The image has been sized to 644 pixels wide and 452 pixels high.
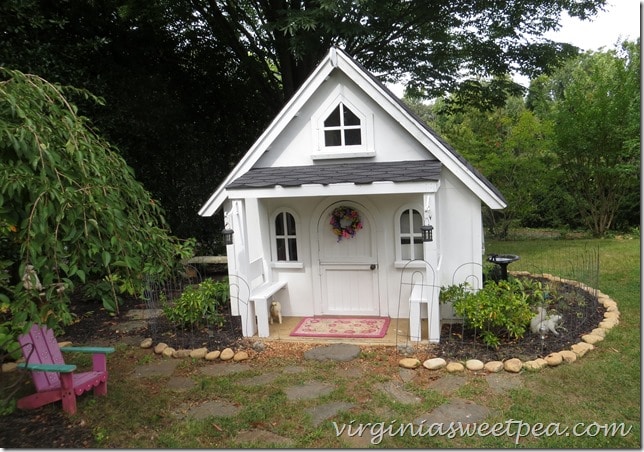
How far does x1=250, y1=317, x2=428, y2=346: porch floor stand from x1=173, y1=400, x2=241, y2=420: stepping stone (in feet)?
6.69

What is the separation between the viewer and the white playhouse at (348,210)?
23.4 ft

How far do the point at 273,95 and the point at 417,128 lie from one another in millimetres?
8695

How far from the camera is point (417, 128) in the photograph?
722 centimetres

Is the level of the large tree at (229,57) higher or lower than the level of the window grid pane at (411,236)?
higher

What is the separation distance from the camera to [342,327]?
7.65 meters

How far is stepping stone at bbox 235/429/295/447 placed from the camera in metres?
4.45

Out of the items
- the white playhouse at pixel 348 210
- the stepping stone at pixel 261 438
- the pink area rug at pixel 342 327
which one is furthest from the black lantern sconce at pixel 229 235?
the stepping stone at pixel 261 438

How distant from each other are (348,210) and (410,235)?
1.11 meters

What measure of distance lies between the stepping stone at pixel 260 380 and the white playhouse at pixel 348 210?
136cm

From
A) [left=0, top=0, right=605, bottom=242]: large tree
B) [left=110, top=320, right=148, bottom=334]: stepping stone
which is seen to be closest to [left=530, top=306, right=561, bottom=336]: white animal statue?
[left=110, top=320, right=148, bottom=334]: stepping stone

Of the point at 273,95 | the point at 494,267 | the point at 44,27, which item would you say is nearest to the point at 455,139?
the point at 273,95

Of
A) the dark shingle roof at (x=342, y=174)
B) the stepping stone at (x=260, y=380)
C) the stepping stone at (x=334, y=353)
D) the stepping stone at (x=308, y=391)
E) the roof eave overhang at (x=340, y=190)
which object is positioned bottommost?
the stepping stone at (x=308, y=391)

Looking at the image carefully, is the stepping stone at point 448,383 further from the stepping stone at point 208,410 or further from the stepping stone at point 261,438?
the stepping stone at point 208,410

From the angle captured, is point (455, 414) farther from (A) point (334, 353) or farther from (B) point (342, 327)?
(B) point (342, 327)
